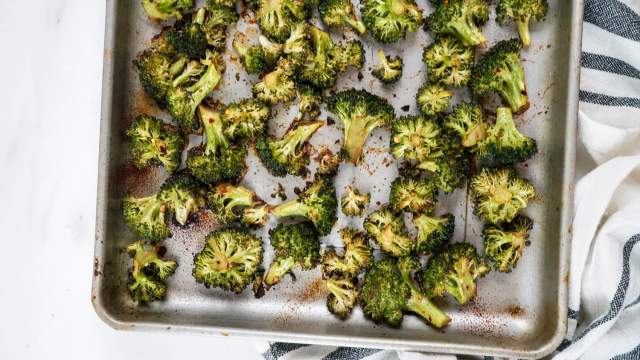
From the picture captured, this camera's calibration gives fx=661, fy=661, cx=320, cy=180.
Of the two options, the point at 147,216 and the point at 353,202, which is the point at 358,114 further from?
the point at 147,216

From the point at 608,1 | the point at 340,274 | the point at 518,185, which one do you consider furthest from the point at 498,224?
the point at 608,1

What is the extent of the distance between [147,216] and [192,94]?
18.7 inches

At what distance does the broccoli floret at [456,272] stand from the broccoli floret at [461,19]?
2.44ft

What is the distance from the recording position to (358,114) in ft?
7.60

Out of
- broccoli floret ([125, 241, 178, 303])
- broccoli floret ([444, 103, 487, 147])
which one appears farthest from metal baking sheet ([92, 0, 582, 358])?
broccoli floret ([444, 103, 487, 147])

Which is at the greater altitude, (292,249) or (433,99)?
(433,99)

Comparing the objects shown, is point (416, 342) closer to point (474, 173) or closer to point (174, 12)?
point (474, 173)

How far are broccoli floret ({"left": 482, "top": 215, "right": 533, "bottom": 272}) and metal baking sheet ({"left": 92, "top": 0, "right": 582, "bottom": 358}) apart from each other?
3.0 inches

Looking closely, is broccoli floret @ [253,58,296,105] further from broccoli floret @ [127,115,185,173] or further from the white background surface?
the white background surface

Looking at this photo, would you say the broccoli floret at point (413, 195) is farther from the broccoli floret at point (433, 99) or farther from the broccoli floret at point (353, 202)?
the broccoli floret at point (433, 99)

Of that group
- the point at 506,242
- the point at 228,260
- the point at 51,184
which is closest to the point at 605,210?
the point at 506,242

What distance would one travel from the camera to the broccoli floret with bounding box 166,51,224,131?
2.42m

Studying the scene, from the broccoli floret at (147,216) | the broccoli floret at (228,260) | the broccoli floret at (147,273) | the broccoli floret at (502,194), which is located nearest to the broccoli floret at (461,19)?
the broccoli floret at (502,194)

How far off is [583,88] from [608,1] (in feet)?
1.05
